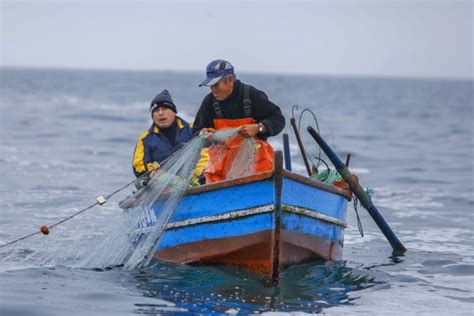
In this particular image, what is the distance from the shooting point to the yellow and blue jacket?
9.39 metres

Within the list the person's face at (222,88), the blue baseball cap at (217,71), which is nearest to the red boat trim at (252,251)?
the person's face at (222,88)

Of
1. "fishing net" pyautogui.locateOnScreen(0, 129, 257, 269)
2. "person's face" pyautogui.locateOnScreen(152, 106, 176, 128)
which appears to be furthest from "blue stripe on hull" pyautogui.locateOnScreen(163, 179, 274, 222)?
"person's face" pyautogui.locateOnScreen(152, 106, 176, 128)

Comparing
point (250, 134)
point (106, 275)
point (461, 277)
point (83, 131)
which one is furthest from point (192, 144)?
point (83, 131)

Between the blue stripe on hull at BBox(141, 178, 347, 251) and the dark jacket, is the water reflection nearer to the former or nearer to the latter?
the blue stripe on hull at BBox(141, 178, 347, 251)

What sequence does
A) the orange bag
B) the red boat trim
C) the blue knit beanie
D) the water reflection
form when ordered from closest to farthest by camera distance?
the water reflection < the red boat trim < the orange bag < the blue knit beanie

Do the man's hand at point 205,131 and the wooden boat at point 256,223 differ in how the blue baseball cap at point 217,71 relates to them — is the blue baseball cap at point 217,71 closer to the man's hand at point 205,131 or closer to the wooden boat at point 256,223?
the man's hand at point 205,131

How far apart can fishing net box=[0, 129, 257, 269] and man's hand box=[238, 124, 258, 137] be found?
0.21ft

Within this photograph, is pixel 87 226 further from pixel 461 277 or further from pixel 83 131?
pixel 83 131

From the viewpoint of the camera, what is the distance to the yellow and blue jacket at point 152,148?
9.39m

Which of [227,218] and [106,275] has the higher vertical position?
[227,218]

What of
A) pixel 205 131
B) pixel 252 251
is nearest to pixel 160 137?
pixel 205 131

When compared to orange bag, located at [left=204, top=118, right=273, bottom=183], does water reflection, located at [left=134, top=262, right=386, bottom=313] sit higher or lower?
lower

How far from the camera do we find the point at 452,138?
106 ft

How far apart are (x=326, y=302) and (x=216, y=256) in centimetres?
125
